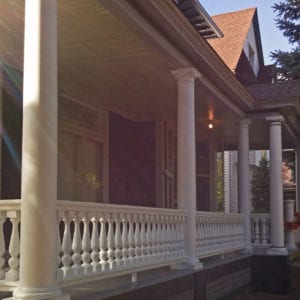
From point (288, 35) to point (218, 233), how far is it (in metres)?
17.0

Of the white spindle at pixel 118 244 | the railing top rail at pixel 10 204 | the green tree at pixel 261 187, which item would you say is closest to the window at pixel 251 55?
the green tree at pixel 261 187

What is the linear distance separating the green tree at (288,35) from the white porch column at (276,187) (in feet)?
37.5

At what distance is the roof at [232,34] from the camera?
61.1 feet

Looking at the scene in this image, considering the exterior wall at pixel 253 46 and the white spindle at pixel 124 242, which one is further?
the exterior wall at pixel 253 46

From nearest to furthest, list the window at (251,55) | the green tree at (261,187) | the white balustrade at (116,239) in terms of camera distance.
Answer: the white balustrade at (116,239) → the window at (251,55) → the green tree at (261,187)

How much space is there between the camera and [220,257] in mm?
10914

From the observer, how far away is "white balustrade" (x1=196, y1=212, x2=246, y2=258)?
9148mm

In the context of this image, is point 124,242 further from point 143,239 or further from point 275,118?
point 275,118

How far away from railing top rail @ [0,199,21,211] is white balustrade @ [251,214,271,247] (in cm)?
876

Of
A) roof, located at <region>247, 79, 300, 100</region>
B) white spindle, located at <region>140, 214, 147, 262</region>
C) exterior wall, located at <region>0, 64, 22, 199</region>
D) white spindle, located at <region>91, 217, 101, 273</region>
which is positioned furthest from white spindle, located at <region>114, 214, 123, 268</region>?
roof, located at <region>247, 79, 300, 100</region>

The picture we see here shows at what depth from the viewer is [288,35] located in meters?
24.9

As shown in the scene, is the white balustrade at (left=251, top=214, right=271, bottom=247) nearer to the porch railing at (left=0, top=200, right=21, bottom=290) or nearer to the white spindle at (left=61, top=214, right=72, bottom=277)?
the white spindle at (left=61, top=214, right=72, bottom=277)

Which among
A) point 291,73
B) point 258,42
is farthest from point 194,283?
point 258,42

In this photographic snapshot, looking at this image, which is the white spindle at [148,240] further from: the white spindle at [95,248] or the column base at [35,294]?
the column base at [35,294]
